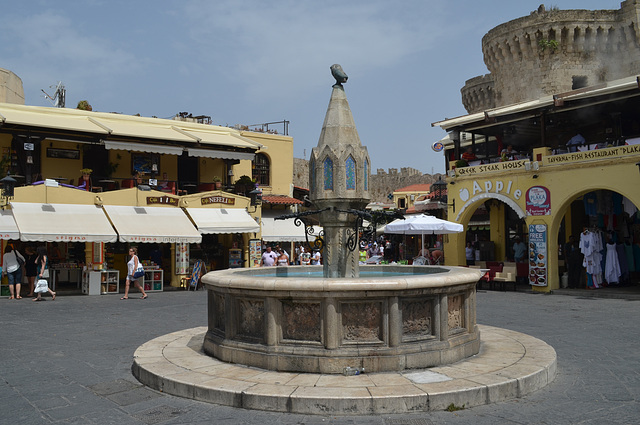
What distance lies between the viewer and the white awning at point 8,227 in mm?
16656

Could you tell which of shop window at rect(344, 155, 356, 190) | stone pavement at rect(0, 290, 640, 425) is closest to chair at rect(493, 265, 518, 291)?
stone pavement at rect(0, 290, 640, 425)

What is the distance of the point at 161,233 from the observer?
19.5 metres

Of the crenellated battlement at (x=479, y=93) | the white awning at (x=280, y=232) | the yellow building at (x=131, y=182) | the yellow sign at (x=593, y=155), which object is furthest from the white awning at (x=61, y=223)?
the crenellated battlement at (x=479, y=93)

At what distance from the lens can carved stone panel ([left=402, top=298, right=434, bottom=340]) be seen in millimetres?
6465

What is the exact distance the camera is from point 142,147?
21844mm

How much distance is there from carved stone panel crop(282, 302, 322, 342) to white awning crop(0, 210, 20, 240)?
44.7 feet

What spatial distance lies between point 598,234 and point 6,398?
55.2ft

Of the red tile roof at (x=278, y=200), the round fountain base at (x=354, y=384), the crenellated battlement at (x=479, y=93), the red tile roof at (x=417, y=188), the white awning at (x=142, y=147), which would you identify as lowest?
the round fountain base at (x=354, y=384)

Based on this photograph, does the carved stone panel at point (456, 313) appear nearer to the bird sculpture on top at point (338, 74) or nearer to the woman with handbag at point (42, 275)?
the bird sculpture on top at point (338, 74)

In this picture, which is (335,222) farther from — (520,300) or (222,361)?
(520,300)

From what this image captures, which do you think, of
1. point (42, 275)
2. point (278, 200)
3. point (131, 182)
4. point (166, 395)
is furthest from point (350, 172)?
point (278, 200)

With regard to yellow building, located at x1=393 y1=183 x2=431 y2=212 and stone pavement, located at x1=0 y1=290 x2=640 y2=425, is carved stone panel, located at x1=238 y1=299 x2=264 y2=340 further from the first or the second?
yellow building, located at x1=393 y1=183 x2=431 y2=212

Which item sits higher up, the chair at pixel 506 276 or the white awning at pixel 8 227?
the white awning at pixel 8 227

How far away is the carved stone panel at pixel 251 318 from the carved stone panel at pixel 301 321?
32 centimetres
